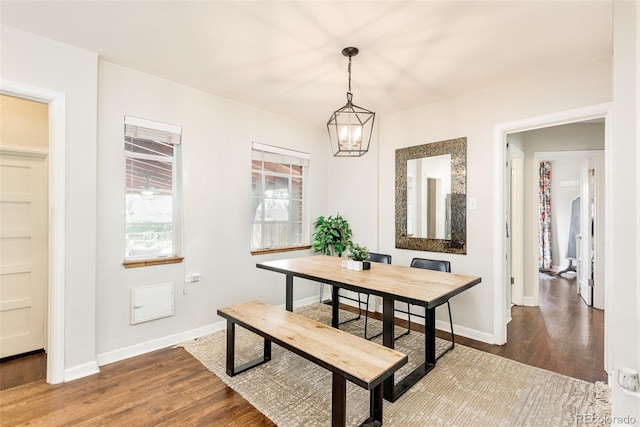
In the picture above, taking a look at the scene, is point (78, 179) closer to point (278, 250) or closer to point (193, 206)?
point (193, 206)

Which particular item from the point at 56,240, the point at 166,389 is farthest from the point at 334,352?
the point at 56,240

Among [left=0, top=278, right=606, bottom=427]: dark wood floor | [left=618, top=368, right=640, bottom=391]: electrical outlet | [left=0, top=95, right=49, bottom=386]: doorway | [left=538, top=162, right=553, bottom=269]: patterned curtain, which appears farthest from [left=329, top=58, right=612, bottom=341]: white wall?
[left=538, top=162, right=553, bottom=269]: patterned curtain

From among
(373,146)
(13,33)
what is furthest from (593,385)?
(13,33)

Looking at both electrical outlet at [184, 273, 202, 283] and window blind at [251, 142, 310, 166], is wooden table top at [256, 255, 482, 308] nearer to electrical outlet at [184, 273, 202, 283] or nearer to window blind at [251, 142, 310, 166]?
electrical outlet at [184, 273, 202, 283]

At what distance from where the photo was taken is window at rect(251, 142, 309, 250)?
3.89 metres

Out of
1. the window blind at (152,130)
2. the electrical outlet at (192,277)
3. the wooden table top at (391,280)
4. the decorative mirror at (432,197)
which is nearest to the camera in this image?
the wooden table top at (391,280)

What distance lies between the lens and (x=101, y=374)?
246 centimetres

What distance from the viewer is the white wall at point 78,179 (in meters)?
2.33

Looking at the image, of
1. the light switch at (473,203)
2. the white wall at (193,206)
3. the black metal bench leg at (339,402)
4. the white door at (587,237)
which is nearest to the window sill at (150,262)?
the white wall at (193,206)

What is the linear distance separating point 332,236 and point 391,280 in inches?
74.2

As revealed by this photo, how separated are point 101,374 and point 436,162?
3.85 meters

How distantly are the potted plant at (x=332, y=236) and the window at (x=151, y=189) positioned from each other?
6.14ft

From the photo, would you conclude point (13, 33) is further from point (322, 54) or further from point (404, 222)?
point (404, 222)

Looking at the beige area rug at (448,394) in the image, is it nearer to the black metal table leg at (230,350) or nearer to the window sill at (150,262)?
the black metal table leg at (230,350)
